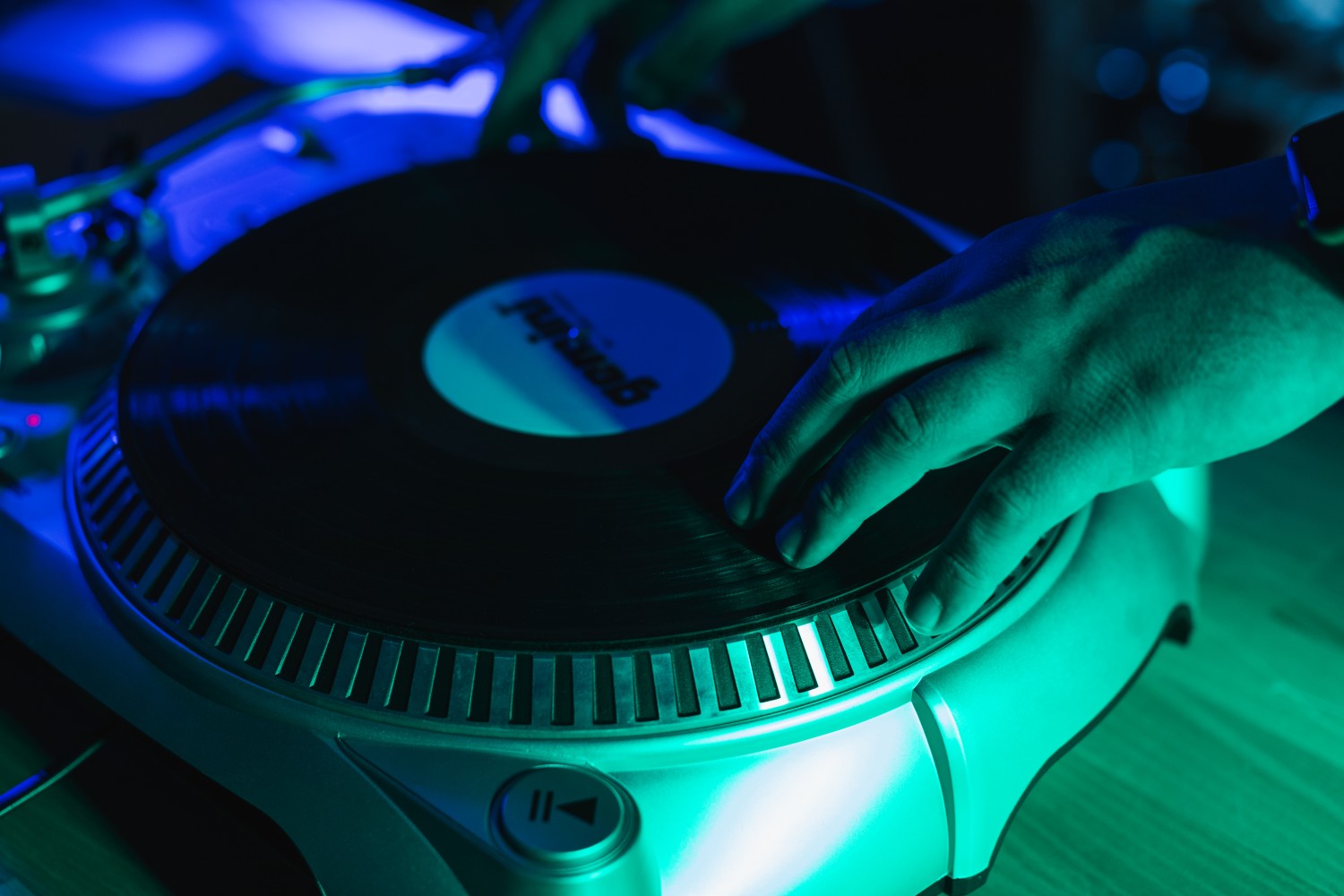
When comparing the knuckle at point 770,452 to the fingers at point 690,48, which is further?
the fingers at point 690,48

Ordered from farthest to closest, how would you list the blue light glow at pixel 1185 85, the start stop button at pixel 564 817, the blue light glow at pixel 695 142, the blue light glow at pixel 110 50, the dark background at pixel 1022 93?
the blue light glow at pixel 1185 85 < the dark background at pixel 1022 93 < the blue light glow at pixel 110 50 < the blue light glow at pixel 695 142 < the start stop button at pixel 564 817

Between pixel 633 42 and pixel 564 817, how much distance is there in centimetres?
68

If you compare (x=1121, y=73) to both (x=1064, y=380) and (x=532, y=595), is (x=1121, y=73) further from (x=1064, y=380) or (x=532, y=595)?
(x=532, y=595)

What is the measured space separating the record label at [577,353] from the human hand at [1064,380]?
106 mm

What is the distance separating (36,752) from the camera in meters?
0.52

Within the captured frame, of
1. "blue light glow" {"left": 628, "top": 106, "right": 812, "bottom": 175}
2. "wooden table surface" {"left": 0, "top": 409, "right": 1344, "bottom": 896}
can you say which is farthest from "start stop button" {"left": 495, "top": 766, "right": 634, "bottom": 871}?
"blue light glow" {"left": 628, "top": 106, "right": 812, "bottom": 175}

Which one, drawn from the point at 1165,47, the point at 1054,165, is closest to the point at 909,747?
the point at 1054,165

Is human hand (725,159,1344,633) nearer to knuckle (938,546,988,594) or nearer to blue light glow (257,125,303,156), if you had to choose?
knuckle (938,546,988,594)

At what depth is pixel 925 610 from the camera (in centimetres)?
47

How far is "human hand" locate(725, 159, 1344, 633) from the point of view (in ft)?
1.49

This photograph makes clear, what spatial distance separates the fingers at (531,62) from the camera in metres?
0.83

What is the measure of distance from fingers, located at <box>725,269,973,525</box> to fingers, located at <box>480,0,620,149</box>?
1.41 feet

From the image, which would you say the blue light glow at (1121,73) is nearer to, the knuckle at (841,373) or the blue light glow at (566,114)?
the blue light glow at (566,114)

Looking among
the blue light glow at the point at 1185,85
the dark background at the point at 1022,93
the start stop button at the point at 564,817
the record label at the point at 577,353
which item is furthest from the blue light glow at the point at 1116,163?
the start stop button at the point at 564,817
